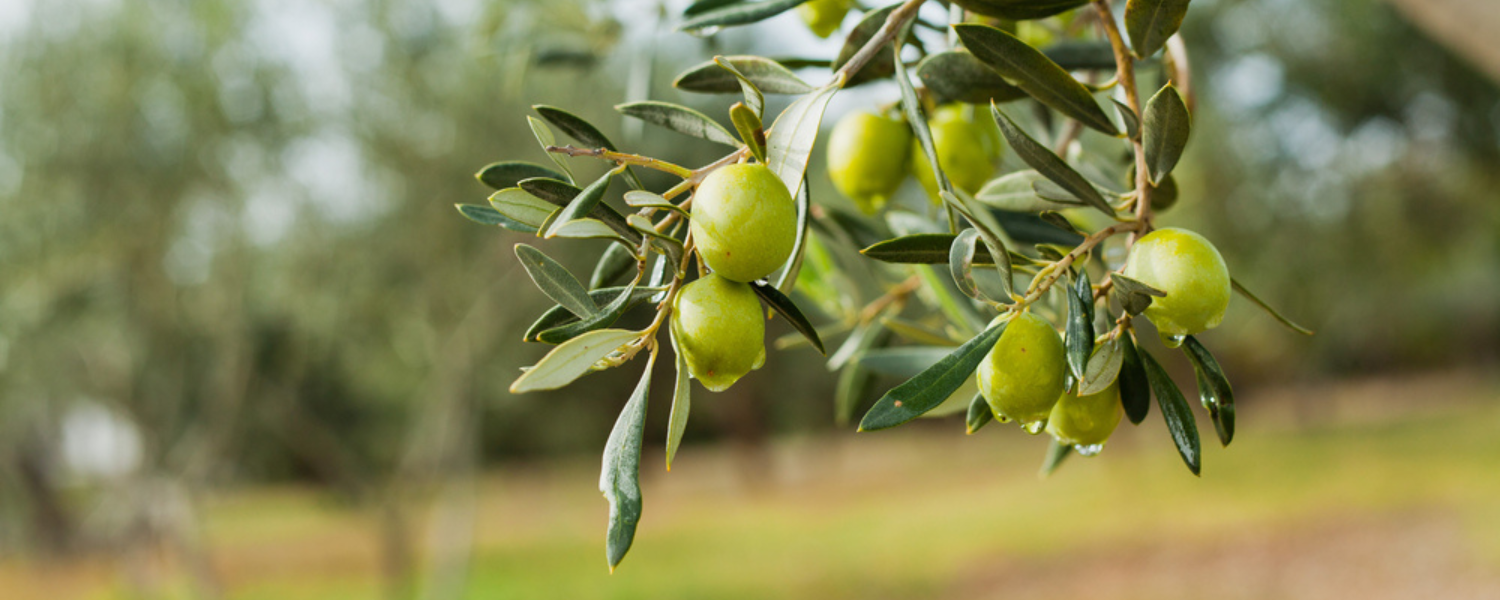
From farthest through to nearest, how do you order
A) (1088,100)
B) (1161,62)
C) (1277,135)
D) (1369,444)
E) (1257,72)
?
(1369,444), (1277,135), (1257,72), (1161,62), (1088,100)

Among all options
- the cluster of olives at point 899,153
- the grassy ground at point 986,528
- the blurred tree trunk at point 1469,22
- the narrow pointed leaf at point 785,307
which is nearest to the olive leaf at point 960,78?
the cluster of olives at point 899,153

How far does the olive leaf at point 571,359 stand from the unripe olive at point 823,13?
0.40 metres

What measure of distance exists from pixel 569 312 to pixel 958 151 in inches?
15.3

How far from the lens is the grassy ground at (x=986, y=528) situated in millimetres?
9086

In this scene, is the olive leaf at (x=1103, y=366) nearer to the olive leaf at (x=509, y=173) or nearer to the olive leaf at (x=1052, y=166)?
the olive leaf at (x=1052, y=166)

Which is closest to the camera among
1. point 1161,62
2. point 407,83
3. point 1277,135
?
point 1161,62

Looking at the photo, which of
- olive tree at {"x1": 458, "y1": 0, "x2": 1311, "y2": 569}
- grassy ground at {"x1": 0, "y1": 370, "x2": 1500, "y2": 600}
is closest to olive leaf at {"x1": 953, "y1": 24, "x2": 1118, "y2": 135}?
olive tree at {"x1": 458, "y1": 0, "x2": 1311, "y2": 569}

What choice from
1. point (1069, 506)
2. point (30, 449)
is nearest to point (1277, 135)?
point (1069, 506)

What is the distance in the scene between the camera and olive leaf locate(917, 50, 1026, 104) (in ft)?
2.00

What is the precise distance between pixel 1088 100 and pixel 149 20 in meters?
6.43

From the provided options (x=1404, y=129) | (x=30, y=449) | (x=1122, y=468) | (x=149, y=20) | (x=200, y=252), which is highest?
(x=149, y=20)

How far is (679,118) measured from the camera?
0.54 meters

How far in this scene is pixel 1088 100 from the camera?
56 cm

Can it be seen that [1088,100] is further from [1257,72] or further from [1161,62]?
[1257,72]
